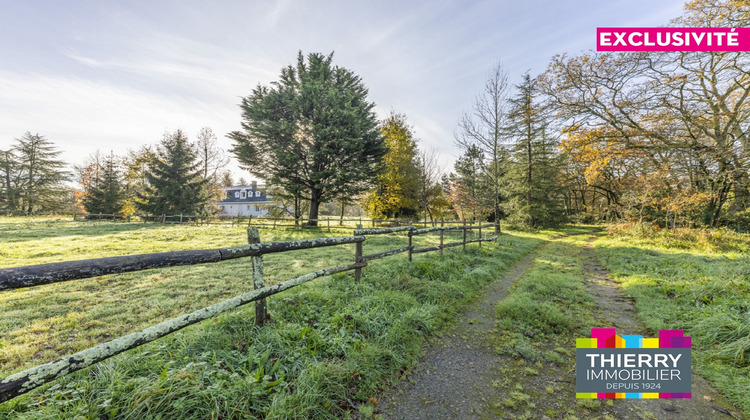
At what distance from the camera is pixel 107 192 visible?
24.7m

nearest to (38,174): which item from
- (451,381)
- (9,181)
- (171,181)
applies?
(9,181)

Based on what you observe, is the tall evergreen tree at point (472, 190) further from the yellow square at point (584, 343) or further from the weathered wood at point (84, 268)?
the weathered wood at point (84, 268)

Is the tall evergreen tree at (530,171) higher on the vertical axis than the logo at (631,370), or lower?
higher

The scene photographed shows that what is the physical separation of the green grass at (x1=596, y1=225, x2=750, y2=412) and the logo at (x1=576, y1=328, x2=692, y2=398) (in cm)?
25

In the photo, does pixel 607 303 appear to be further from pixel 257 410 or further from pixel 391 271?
pixel 257 410

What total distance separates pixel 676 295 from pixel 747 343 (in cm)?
231

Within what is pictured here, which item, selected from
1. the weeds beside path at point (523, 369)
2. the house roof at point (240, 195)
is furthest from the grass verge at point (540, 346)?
the house roof at point (240, 195)

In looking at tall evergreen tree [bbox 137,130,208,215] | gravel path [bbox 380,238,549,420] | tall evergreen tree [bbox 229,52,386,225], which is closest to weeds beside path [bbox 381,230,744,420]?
gravel path [bbox 380,238,549,420]

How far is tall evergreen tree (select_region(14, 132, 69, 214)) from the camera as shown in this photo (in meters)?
27.3

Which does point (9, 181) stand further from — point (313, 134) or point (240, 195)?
point (313, 134)

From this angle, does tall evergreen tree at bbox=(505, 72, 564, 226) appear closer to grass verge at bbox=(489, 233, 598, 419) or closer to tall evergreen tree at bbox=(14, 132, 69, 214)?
grass verge at bbox=(489, 233, 598, 419)

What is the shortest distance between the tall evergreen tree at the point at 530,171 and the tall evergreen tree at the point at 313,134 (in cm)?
1122

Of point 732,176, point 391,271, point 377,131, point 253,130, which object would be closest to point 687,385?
point 391,271

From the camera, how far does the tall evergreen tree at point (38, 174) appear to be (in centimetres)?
2733
